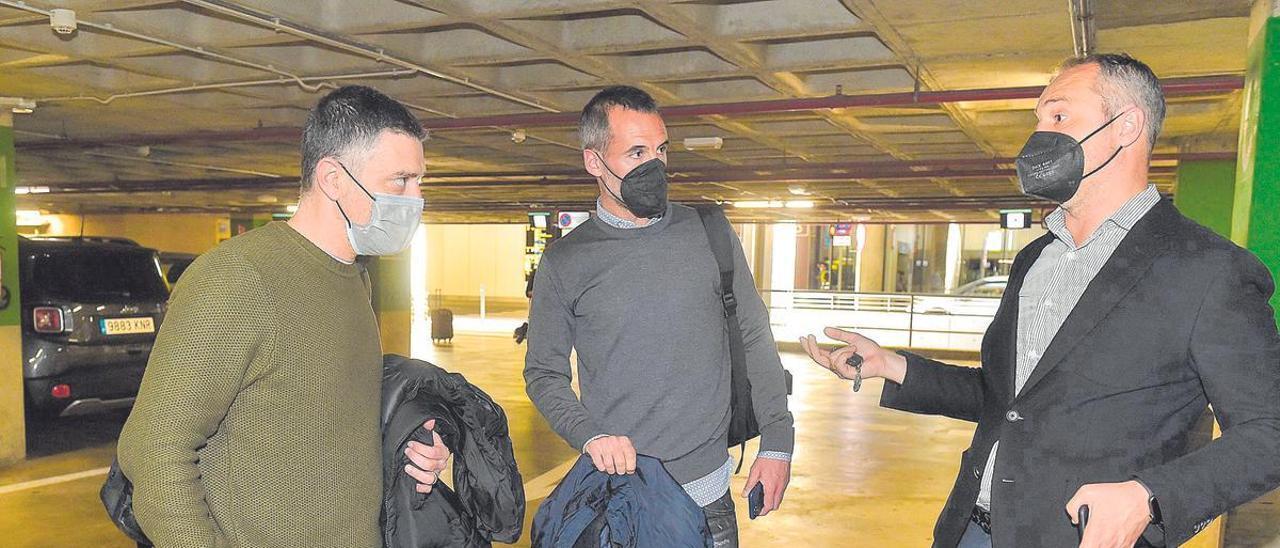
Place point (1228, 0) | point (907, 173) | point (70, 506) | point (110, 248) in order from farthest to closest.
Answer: point (907, 173)
point (110, 248)
point (70, 506)
point (1228, 0)

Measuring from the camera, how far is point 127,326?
19.0 ft

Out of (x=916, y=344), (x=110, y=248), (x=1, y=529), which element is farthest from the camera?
(x=916, y=344)

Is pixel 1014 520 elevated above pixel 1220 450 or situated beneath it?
situated beneath

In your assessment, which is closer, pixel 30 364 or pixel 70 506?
pixel 70 506

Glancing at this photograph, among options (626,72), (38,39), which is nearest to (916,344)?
(626,72)

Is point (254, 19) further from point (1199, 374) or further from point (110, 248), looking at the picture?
point (1199, 374)

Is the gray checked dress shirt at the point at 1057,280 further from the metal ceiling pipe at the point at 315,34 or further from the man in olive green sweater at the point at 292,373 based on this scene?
the metal ceiling pipe at the point at 315,34

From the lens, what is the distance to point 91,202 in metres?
16.4

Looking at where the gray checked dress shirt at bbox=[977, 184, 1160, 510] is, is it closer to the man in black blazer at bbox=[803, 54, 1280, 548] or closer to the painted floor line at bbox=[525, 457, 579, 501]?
the man in black blazer at bbox=[803, 54, 1280, 548]

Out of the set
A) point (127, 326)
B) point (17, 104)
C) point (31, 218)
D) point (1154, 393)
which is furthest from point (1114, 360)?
point (31, 218)

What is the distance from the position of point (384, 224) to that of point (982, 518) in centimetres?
130

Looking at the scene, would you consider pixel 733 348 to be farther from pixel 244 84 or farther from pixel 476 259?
pixel 476 259

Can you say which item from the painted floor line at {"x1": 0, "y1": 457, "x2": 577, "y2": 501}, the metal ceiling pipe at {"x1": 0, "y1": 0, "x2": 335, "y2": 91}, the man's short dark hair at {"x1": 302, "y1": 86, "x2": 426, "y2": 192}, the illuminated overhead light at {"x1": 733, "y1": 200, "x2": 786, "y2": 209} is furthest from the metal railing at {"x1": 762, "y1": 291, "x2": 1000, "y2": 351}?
the man's short dark hair at {"x1": 302, "y1": 86, "x2": 426, "y2": 192}

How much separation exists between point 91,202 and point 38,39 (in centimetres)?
1435
